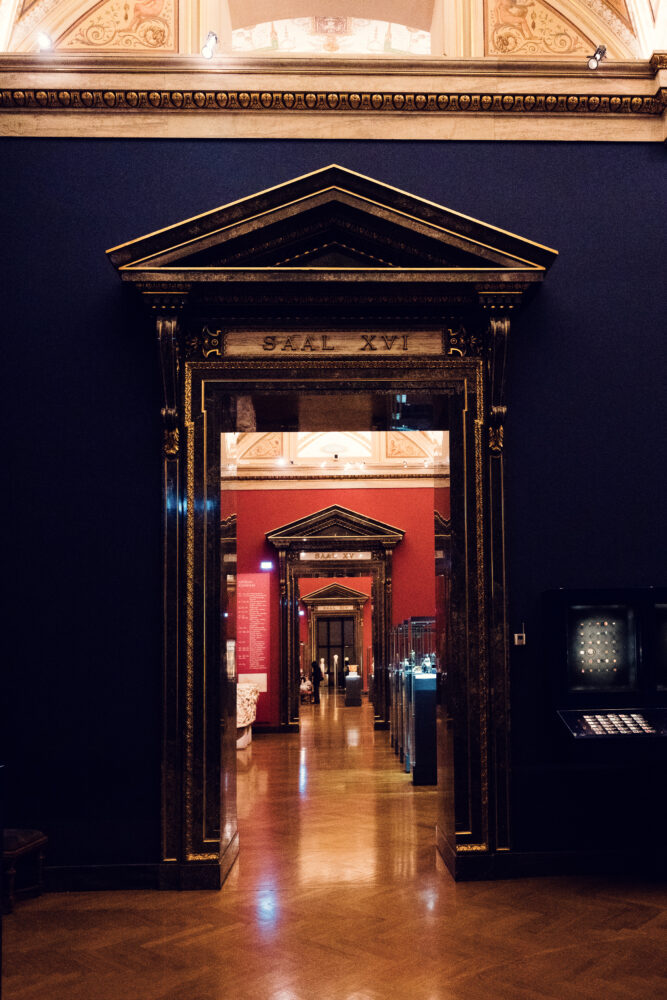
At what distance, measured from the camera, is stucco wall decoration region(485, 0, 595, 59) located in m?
6.06

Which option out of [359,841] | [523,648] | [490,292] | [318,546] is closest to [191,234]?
[490,292]

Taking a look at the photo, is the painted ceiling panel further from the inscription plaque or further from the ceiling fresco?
the inscription plaque

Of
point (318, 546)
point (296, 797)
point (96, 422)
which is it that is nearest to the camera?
point (96, 422)

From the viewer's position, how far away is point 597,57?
5.68m

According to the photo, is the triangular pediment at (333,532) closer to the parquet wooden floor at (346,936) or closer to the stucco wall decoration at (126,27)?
the parquet wooden floor at (346,936)

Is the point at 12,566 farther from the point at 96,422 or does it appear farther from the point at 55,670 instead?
the point at 96,422

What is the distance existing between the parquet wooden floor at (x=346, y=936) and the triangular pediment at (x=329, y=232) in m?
3.76

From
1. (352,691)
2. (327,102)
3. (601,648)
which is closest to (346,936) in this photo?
(601,648)

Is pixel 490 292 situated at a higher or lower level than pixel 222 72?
lower

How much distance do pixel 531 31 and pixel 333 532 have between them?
8.85 m

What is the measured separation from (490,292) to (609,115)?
5.58 feet

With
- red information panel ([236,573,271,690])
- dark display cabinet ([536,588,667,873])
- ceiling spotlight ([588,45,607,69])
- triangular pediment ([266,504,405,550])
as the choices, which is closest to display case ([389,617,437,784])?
triangular pediment ([266,504,405,550])

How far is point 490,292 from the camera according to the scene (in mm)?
5297

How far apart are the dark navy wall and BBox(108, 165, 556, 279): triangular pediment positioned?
1.67ft
